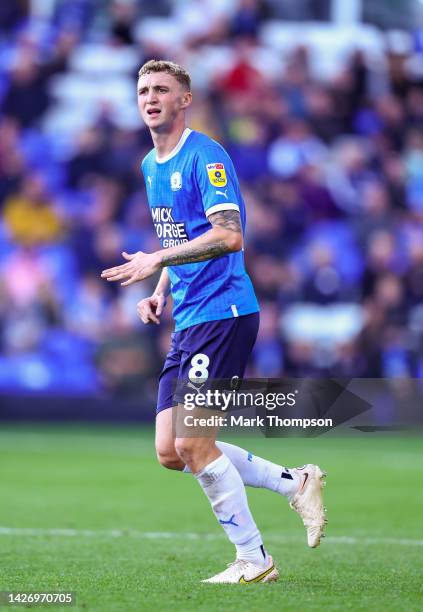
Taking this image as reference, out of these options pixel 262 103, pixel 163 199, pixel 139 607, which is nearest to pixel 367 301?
pixel 262 103

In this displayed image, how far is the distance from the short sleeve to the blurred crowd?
9.12 meters

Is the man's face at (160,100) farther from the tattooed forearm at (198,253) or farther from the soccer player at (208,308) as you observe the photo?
the tattooed forearm at (198,253)

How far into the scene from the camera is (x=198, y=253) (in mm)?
5473

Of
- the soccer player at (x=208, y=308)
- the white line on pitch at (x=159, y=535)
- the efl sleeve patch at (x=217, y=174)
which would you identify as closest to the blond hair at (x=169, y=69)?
the soccer player at (x=208, y=308)

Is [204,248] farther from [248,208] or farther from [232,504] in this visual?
[248,208]

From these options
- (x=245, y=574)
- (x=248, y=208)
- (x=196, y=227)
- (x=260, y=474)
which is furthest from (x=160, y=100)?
(x=248, y=208)

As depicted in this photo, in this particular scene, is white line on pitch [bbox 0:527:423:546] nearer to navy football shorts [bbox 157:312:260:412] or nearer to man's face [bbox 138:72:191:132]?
navy football shorts [bbox 157:312:260:412]

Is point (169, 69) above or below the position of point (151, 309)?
above

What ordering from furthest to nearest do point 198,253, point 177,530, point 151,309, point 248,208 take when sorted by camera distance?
point 248,208
point 177,530
point 151,309
point 198,253

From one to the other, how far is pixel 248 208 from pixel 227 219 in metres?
10.5

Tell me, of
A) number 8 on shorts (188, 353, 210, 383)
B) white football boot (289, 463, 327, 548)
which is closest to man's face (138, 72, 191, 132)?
number 8 on shorts (188, 353, 210, 383)

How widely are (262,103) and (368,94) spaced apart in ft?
5.76

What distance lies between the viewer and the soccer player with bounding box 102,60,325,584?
18.6 feet

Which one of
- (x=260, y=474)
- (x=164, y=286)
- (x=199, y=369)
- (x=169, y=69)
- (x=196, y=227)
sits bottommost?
(x=260, y=474)
